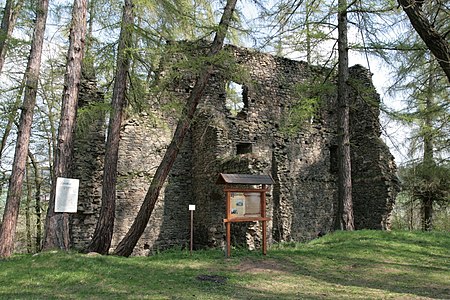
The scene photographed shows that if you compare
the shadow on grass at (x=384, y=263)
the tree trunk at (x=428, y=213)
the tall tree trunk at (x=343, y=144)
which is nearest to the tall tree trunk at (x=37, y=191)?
the shadow on grass at (x=384, y=263)

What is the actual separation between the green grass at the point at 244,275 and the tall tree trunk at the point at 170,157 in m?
1.13

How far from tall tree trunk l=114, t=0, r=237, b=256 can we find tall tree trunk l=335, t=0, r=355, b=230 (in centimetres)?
383

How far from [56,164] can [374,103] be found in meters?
9.21

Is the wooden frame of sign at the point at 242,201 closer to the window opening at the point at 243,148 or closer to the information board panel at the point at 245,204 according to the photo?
the information board panel at the point at 245,204

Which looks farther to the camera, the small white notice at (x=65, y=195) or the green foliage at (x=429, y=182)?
the green foliage at (x=429, y=182)

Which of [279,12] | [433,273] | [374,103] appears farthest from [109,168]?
[374,103]

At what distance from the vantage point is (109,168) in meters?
8.96

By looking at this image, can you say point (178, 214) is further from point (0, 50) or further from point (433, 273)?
point (433, 273)

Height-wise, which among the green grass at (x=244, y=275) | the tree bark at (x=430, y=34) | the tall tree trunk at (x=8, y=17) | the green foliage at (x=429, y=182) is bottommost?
the green grass at (x=244, y=275)

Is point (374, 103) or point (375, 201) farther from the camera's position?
point (375, 201)

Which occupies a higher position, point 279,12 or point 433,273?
point 279,12

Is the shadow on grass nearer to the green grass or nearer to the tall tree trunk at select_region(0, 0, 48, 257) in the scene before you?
the green grass

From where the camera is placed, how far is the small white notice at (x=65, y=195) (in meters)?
7.38

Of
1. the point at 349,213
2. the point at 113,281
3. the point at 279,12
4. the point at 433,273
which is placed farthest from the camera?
the point at 349,213
